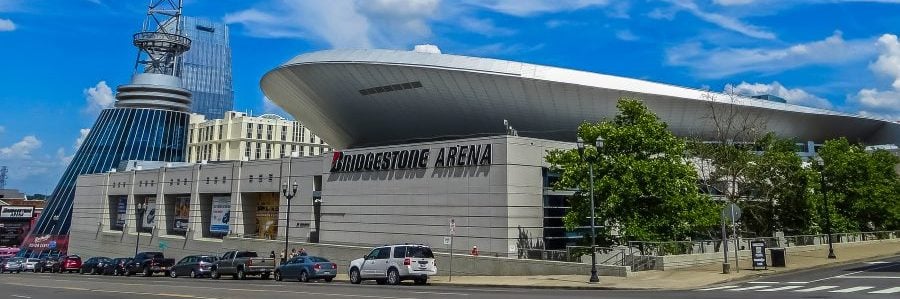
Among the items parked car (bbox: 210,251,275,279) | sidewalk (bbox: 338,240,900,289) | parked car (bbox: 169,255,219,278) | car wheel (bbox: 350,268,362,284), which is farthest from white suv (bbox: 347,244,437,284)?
parked car (bbox: 169,255,219,278)

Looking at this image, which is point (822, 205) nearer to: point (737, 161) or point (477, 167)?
point (737, 161)

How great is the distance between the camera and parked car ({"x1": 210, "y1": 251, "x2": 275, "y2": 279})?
33938 mm

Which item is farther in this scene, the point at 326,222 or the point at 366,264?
the point at 326,222

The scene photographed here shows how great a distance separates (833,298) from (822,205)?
3229 centimetres

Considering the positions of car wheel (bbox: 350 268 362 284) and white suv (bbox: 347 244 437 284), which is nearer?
white suv (bbox: 347 244 437 284)

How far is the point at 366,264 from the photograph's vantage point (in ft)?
89.8

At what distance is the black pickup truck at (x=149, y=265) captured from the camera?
42.2 meters

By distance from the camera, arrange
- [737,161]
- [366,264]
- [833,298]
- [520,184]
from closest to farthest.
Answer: [833,298] → [366,264] → [520,184] → [737,161]

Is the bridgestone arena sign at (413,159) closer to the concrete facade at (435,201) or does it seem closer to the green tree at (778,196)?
the concrete facade at (435,201)

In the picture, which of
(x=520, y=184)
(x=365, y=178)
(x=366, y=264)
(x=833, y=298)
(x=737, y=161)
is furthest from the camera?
(x=365, y=178)

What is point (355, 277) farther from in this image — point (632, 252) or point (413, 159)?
point (413, 159)

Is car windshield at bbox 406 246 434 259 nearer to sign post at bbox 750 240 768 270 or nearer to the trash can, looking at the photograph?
sign post at bbox 750 240 768 270

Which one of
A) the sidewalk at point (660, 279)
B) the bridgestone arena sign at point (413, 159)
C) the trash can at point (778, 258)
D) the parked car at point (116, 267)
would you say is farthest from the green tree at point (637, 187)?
the parked car at point (116, 267)

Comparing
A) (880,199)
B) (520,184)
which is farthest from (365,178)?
(880,199)
